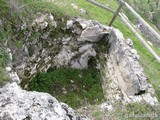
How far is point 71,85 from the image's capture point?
35.1ft

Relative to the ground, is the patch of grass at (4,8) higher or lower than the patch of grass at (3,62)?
higher

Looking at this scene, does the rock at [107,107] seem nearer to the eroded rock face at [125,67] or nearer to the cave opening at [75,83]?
the eroded rock face at [125,67]

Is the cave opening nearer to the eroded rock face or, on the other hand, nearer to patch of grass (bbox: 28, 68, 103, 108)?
patch of grass (bbox: 28, 68, 103, 108)

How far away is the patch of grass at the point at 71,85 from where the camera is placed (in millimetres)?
10055

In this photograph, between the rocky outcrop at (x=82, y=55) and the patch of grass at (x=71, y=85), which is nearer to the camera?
the rocky outcrop at (x=82, y=55)

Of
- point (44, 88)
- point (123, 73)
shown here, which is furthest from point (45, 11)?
point (123, 73)

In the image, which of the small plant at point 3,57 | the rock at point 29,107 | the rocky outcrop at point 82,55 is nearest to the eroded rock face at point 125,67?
the rocky outcrop at point 82,55

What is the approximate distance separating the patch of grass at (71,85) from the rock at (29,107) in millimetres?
3294

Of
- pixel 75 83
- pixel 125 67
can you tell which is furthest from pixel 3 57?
pixel 125 67

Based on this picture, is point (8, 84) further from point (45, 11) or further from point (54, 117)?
point (45, 11)

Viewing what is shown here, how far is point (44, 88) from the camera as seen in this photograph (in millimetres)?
10133

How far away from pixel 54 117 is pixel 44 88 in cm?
410

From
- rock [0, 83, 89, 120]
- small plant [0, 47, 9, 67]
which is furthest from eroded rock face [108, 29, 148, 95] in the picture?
small plant [0, 47, 9, 67]

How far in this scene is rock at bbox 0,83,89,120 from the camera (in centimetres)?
595
